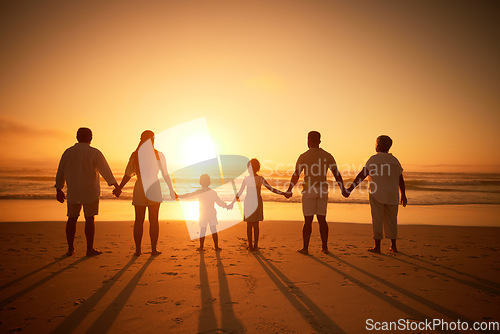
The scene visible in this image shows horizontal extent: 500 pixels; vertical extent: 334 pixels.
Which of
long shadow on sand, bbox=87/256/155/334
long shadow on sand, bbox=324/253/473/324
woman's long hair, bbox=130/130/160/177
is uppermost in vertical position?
woman's long hair, bbox=130/130/160/177

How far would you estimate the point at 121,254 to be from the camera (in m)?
5.86

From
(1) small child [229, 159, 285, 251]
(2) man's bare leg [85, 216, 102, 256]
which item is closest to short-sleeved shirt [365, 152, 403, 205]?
(1) small child [229, 159, 285, 251]

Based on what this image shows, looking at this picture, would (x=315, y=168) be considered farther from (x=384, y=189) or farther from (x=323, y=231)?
(x=384, y=189)

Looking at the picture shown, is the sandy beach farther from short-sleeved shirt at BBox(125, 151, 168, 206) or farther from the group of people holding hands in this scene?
short-sleeved shirt at BBox(125, 151, 168, 206)

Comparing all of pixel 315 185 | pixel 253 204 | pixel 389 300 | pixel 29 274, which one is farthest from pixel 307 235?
pixel 29 274

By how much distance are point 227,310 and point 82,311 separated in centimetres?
168

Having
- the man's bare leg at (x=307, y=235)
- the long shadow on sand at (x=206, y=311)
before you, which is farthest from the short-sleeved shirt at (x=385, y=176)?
the long shadow on sand at (x=206, y=311)

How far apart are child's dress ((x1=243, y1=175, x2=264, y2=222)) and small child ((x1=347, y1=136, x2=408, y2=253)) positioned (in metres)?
2.42

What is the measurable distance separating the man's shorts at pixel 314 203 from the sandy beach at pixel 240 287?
902 millimetres

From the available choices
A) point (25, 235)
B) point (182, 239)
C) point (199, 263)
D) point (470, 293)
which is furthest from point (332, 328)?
point (25, 235)

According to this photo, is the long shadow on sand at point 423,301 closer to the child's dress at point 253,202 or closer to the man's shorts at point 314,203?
the man's shorts at point 314,203

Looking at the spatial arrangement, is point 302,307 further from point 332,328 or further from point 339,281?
point 339,281

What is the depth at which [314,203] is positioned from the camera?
617 cm

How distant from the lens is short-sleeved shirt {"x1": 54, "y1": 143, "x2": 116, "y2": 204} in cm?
556
